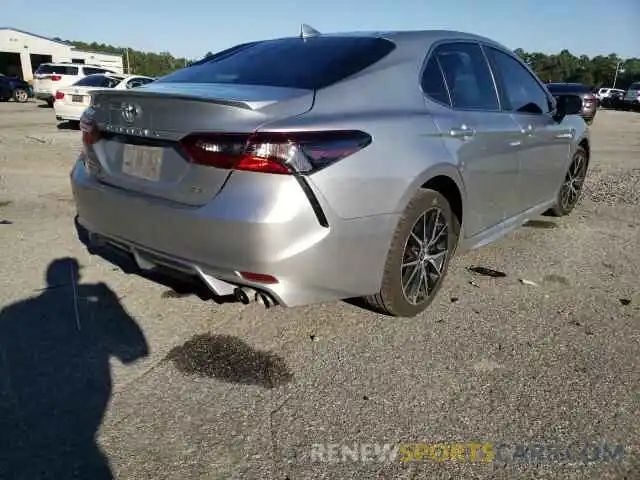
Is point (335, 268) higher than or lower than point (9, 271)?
higher

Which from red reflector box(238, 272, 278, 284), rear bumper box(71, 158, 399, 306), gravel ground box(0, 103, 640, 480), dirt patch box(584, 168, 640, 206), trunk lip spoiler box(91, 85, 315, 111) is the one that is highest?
trunk lip spoiler box(91, 85, 315, 111)

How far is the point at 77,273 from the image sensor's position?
11.8 feet

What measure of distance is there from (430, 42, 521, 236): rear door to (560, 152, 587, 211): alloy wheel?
5.85 ft

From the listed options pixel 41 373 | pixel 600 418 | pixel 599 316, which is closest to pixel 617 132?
pixel 599 316

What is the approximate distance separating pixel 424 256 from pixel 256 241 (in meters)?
1.25

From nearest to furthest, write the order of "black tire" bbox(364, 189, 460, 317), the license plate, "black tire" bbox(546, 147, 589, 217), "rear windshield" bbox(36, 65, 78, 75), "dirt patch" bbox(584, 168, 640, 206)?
the license plate, "black tire" bbox(364, 189, 460, 317), "black tire" bbox(546, 147, 589, 217), "dirt patch" bbox(584, 168, 640, 206), "rear windshield" bbox(36, 65, 78, 75)

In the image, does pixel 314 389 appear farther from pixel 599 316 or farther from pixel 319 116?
pixel 599 316

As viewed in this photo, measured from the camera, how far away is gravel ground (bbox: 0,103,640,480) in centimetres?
194

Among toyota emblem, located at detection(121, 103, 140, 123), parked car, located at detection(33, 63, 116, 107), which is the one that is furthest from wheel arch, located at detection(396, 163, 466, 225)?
parked car, located at detection(33, 63, 116, 107)

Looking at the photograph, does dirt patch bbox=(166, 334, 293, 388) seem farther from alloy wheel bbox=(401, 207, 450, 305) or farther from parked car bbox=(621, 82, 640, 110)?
parked car bbox=(621, 82, 640, 110)

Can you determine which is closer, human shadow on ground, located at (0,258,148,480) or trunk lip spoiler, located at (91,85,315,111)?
human shadow on ground, located at (0,258,148,480)

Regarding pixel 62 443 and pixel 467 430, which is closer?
pixel 62 443

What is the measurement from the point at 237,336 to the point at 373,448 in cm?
109

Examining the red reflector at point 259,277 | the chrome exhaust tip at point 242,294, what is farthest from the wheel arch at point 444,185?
the chrome exhaust tip at point 242,294
